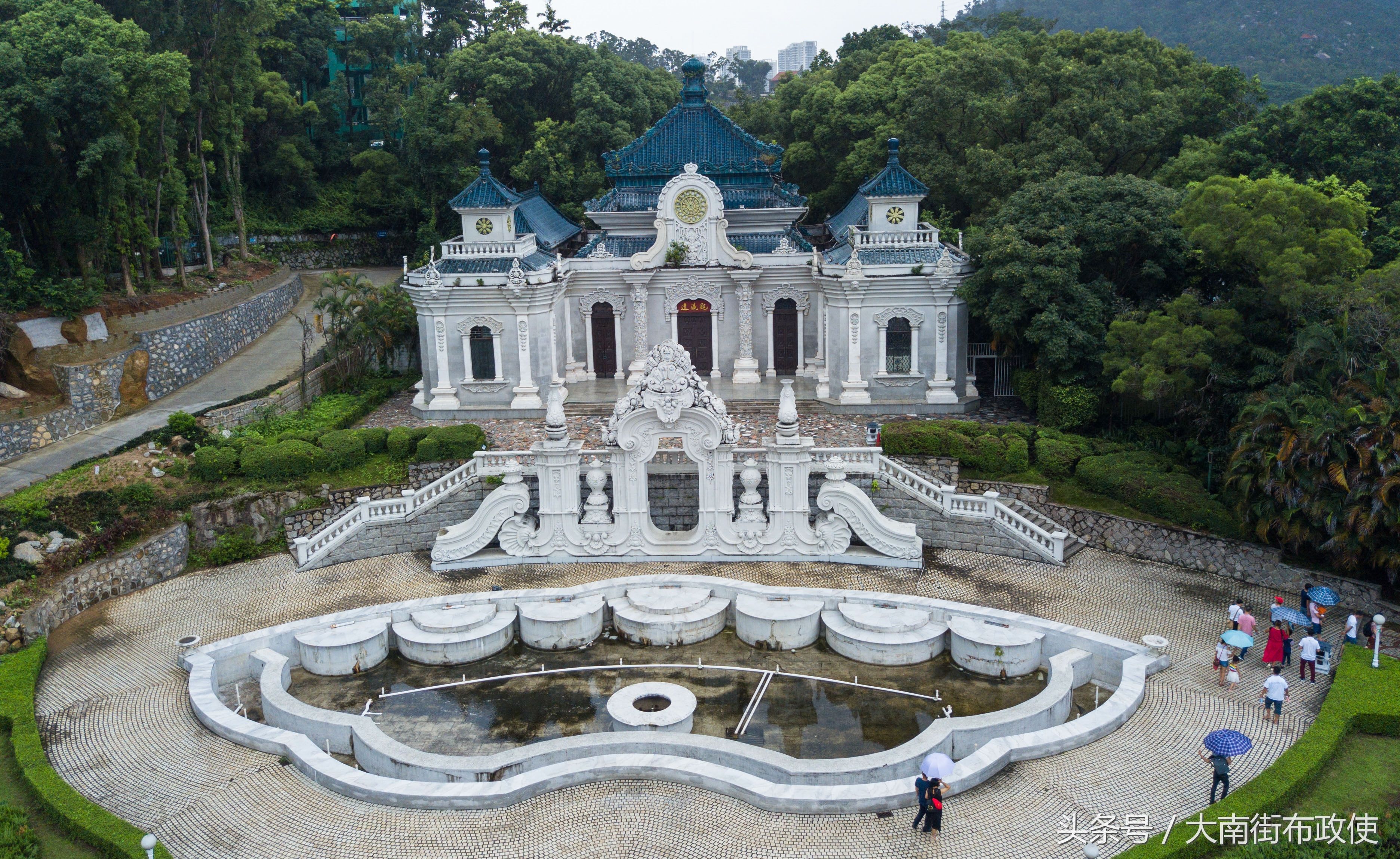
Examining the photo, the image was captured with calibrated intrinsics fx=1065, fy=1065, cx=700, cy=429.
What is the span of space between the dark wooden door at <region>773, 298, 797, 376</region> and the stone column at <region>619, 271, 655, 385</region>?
16.0 ft

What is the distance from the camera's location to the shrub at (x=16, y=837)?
16172 mm

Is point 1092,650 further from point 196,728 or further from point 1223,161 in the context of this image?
point 1223,161

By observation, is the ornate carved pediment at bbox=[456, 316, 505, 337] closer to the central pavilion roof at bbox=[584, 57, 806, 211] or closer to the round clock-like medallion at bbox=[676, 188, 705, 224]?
the central pavilion roof at bbox=[584, 57, 806, 211]

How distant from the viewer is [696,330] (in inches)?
1599

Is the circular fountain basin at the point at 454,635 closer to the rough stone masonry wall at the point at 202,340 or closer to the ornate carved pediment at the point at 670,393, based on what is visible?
the ornate carved pediment at the point at 670,393

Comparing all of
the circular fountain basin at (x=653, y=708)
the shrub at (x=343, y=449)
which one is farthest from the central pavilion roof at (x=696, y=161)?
the circular fountain basin at (x=653, y=708)

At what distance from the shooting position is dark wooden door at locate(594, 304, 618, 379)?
40.8 metres

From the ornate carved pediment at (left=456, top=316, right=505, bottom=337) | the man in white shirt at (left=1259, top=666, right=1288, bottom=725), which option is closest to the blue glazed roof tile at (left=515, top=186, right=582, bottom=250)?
the ornate carved pediment at (left=456, top=316, right=505, bottom=337)

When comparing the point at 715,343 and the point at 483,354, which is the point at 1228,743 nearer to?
the point at 715,343

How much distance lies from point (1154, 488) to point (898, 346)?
11252mm

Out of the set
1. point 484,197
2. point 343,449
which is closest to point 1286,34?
point 484,197

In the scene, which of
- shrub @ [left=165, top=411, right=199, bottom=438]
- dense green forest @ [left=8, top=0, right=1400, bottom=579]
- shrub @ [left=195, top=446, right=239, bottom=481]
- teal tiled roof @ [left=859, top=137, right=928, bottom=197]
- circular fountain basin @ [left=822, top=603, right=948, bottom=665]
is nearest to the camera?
circular fountain basin @ [left=822, top=603, right=948, bottom=665]

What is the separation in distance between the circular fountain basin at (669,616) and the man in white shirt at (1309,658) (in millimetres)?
11869

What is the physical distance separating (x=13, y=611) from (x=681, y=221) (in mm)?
23985
